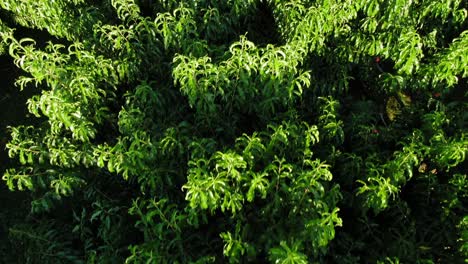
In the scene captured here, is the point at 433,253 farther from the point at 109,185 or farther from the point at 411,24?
the point at 109,185

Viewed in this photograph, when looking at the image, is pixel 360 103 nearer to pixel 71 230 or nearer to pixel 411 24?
pixel 411 24

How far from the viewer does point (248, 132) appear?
4.21 m

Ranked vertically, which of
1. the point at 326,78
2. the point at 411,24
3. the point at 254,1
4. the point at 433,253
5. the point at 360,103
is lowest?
the point at 433,253

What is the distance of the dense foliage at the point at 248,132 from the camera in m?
3.53

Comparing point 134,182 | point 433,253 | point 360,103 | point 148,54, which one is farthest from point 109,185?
point 433,253

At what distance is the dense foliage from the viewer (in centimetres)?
353

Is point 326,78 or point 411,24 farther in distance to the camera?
point 326,78

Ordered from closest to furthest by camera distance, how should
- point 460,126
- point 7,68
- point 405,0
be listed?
1. point 405,0
2. point 460,126
3. point 7,68

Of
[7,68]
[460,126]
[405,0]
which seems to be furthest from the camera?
[7,68]

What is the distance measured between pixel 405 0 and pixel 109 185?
3145 millimetres

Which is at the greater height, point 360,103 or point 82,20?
point 82,20

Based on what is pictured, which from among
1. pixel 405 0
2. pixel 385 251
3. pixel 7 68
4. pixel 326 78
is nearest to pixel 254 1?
pixel 326 78

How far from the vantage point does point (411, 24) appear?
403 centimetres

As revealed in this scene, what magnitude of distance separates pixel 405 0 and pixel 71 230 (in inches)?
149
